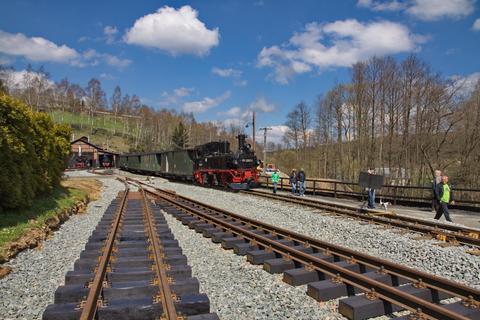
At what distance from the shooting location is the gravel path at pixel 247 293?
4957 millimetres

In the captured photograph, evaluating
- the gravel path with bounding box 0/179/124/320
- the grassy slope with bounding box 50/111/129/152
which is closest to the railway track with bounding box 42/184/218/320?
the gravel path with bounding box 0/179/124/320

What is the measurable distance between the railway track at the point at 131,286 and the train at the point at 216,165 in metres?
17.0

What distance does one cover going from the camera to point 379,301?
479 centimetres

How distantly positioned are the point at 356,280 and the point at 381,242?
13.3 ft

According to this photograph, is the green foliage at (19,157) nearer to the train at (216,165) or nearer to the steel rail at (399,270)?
the steel rail at (399,270)

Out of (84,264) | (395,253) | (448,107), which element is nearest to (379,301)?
(395,253)

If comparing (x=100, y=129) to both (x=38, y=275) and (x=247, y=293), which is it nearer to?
(x=38, y=275)

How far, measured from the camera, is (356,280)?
5.44 metres

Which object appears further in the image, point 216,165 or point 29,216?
point 216,165

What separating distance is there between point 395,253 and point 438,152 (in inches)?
1073

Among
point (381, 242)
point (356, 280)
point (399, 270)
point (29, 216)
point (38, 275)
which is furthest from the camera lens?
point (29, 216)

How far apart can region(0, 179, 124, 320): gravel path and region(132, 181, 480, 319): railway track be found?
3343 mm

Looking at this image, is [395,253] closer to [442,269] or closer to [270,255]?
[442,269]

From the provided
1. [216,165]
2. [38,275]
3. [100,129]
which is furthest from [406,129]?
[100,129]
